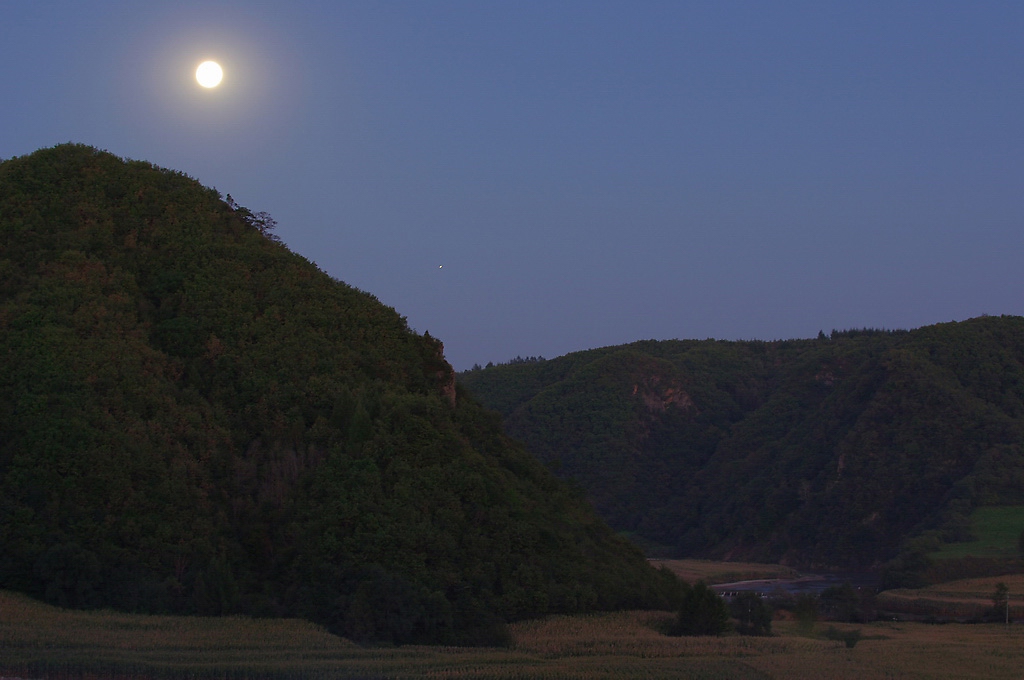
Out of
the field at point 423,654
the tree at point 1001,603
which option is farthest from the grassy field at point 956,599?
the field at point 423,654

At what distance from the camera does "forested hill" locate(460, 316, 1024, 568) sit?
267 feet

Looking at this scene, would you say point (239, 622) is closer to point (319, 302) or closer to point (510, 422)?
point (319, 302)

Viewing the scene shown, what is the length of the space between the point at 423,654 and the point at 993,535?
5244 centimetres

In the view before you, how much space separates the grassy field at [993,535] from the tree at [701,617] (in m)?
35.7

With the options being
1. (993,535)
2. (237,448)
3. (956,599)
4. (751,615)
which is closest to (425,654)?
(237,448)

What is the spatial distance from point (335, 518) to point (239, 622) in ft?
14.9

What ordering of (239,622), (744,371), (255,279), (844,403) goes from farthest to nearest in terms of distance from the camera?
(744,371) < (844,403) < (255,279) < (239,622)

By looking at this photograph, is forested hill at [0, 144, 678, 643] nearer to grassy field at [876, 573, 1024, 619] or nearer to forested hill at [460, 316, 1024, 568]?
grassy field at [876, 573, 1024, 619]

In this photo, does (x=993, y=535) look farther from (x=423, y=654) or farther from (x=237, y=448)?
(x=423, y=654)

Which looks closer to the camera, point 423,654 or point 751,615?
point 423,654

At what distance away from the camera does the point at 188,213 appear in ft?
138

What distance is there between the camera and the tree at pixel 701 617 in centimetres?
3253

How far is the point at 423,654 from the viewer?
2586cm

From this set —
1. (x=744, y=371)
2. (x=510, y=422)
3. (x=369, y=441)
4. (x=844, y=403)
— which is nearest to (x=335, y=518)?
(x=369, y=441)
